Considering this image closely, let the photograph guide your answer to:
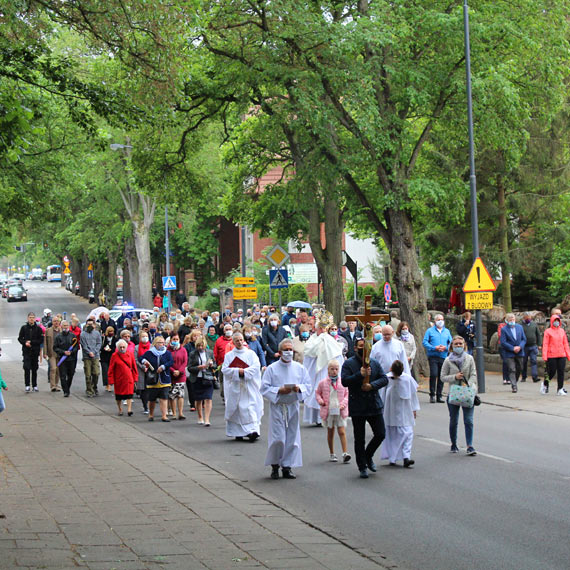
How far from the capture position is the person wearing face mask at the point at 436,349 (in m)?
20.7

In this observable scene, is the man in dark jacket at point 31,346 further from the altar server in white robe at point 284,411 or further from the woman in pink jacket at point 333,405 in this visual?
the altar server in white robe at point 284,411

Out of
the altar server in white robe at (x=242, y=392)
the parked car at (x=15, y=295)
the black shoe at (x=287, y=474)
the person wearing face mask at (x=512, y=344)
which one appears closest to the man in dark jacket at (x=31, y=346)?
the altar server in white robe at (x=242, y=392)

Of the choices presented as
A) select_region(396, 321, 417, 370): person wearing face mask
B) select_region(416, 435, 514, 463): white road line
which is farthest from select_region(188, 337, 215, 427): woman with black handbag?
select_region(416, 435, 514, 463): white road line

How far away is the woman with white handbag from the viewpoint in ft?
44.2

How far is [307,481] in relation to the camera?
12.0 meters

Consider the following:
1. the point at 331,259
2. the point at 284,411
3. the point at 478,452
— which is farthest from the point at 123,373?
the point at 331,259

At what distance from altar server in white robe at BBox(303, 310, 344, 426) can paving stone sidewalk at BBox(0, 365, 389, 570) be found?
3212 millimetres

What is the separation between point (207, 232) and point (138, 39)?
5314cm

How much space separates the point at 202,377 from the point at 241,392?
2327mm

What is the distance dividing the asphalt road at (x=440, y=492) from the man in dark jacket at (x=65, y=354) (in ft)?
20.9

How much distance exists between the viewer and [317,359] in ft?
56.4

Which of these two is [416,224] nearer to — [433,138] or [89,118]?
[433,138]

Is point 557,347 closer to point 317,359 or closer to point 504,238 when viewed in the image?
point 317,359

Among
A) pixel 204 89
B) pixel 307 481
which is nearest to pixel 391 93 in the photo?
pixel 204 89
